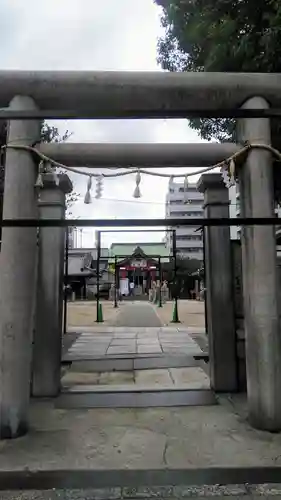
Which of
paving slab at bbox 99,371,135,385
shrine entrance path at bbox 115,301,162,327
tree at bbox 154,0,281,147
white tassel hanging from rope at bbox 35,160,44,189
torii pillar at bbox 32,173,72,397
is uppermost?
tree at bbox 154,0,281,147

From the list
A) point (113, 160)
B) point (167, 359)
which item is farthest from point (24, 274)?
point (167, 359)

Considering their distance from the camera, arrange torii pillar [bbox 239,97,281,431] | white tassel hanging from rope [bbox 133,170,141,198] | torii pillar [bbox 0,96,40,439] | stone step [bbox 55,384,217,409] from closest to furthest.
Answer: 1. torii pillar [bbox 0,96,40,439]
2. torii pillar [bbox 239,97,281,431]
3. white tassel hanging from rope [bbox 133,170,141,198]
4. stone step [bbox 55,384,217,409]

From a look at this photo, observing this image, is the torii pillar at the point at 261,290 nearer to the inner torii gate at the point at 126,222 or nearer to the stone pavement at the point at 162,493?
the inner torii gate at the point at 126,222

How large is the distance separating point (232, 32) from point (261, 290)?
4393mm

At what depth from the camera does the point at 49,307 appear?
570 centimetres

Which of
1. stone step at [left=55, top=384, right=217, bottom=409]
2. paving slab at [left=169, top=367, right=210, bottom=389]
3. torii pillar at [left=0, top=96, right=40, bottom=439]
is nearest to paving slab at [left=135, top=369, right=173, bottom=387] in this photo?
paving slab at [left=169, top=367, right=210, bottom=389]

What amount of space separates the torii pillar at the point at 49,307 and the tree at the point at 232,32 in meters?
3.28

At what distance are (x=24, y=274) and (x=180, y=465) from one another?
2292mm

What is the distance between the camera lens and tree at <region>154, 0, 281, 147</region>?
6.18 meters

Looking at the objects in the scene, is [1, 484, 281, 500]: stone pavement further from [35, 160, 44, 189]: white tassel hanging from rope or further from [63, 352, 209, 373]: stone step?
[63, 352, 209, 373]: stone step

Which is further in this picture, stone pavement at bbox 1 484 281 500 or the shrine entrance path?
the shrine entrance path

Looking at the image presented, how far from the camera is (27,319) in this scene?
4.31 metres

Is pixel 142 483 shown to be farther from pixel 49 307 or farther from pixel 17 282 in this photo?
pixel 49 307

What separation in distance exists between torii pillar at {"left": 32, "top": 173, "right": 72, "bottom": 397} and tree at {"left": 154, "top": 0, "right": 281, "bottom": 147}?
3.28m
